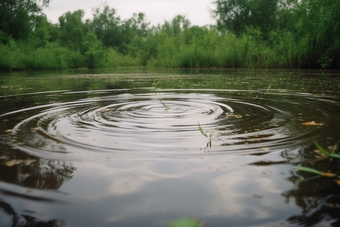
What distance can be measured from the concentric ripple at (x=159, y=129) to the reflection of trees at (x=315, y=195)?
450 millimetres

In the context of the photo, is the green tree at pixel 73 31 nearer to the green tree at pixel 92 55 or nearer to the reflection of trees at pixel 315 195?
A: the green tree at pixel 92 55

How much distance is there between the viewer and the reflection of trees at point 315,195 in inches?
48.4

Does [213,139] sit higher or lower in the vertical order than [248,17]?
lower

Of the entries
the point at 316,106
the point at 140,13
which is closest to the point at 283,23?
the point at 316,106

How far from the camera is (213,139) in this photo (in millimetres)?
2414

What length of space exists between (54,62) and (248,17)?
74.2 feet

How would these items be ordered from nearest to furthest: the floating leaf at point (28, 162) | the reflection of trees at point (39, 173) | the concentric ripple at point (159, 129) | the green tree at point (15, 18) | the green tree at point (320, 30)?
the reflection of trees at point (39, 173), the floating leaf at point (28, 162), the concentric ripple at point (159, 129), the green tree at point (320, 30), the green tree at point (15, 18)

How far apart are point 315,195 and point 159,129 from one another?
1577 millimetres

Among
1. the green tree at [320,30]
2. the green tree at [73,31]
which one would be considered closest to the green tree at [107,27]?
the green tree at [73,31]

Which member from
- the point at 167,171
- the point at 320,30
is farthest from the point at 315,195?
the point at 320,30

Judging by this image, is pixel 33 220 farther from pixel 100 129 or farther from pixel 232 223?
pixel 100 129

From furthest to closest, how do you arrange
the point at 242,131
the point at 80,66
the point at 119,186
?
the point at 80,66 < the point at 242,131 < the point at 119,186

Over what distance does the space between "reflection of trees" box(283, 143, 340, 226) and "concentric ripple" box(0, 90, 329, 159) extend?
450mm

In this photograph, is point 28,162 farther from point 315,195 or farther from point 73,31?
point 73,31
